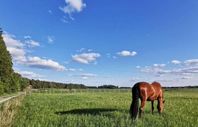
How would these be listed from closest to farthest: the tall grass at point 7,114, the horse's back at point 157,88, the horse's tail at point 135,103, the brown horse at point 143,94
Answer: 1. the tall grass at point 7,114
2. the horse's tail at point 135,103
3. the brown horse at point 143,94
4. the horse's back at point 157,88

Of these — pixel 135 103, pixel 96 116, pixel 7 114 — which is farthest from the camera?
pixel 7 114

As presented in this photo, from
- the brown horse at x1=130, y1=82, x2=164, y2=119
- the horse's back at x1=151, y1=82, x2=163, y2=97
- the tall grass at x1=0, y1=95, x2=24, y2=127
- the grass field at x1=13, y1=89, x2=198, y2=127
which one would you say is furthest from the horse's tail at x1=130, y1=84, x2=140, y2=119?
the tall grass at x1=0, y1=95, x2=24, y2=127

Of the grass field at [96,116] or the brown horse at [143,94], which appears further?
the brown horse at [143,94]

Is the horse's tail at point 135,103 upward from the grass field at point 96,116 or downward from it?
upward

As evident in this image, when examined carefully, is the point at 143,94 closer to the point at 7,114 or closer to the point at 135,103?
the point at 135,103

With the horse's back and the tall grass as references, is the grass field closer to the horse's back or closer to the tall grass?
the tall grass

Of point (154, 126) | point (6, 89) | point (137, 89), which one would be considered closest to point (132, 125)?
point (154, 126)

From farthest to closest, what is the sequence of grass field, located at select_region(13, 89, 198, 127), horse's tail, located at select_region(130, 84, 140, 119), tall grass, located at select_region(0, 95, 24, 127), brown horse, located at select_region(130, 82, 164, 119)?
brown horse, located at select_region(130, 82, 164, 119) → horse's tail, located at select_region(130, 84, 140, 119) → tall grass, located at select_region(0, 95, 24, 127) → grass field, located at select_region(13, 89, 198, 127)

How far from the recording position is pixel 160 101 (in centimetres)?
2141

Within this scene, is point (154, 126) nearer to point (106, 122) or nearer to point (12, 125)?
point (106, 122)

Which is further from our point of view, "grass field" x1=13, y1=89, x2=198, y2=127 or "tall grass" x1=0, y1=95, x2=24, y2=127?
"tall grass" x1=0, y1=95, x2=24, y2=127

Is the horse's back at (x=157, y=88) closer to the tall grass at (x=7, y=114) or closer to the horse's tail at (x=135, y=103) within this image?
the horse's tail at (x=135, y=103)

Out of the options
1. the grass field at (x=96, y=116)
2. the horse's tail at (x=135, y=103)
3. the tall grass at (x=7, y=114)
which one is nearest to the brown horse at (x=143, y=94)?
the horse's tail at (x=135, y=103)

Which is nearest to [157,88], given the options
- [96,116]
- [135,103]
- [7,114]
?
[135,103]
